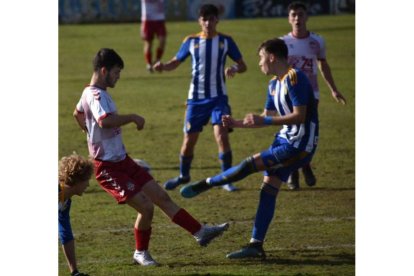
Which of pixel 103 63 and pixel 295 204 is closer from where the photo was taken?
pixel 103 63

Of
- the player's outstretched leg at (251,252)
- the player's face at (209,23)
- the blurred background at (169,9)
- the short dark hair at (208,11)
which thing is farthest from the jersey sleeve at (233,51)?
the blurred background at (169,9)

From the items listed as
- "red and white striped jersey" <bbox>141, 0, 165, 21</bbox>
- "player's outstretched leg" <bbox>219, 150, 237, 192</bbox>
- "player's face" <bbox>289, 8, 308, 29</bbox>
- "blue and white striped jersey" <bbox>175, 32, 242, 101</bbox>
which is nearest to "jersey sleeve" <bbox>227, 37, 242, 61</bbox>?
"blue and white striped jersey" <bbox>175, 32, 242, 101</bbox>

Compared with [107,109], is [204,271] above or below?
below

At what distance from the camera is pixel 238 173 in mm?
8484

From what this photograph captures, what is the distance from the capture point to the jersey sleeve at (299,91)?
325 inches

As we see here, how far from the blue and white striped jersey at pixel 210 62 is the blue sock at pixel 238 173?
118 inches

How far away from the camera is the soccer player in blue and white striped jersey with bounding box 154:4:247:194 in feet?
37.4

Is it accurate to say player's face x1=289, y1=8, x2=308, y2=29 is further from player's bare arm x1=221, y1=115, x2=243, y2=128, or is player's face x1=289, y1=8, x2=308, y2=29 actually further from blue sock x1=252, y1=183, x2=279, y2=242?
player's bare arm x1=221, y1=115, x2=243, y2=128

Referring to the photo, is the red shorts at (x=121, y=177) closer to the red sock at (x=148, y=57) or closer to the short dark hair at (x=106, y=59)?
the short dark hair at (x=106, y=59)

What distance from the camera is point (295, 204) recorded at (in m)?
10.7

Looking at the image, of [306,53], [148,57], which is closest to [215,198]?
[306,53]
